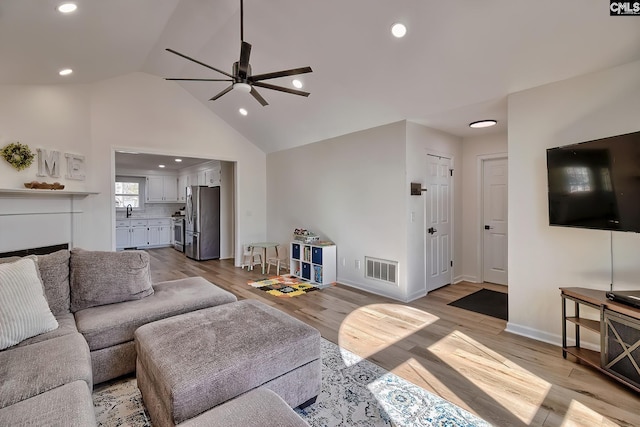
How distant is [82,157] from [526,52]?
5983 millimetres

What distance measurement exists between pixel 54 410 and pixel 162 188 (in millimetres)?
9382

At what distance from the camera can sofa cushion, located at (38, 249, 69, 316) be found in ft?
7.46

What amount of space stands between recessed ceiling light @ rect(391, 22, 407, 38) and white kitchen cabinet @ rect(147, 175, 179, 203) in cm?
897

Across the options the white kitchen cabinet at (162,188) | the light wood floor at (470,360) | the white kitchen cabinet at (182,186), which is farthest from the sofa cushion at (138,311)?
the white kitchen cabinet at (162,188)

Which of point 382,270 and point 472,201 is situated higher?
point 472,201

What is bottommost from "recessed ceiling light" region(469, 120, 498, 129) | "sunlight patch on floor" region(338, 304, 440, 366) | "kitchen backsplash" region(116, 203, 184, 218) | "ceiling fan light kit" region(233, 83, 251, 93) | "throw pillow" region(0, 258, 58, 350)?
"sunlight patch on floor" region(338, 304, 440, 366)

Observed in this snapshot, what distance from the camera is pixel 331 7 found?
284 cm

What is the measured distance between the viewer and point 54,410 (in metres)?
1.23

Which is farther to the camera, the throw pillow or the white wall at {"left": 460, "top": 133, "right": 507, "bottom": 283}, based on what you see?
the white wall at {"left": 460, "top": 133, "right": 507, "bottom": 283}

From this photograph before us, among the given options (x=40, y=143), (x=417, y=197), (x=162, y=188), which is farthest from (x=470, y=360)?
(x=162, y=188)

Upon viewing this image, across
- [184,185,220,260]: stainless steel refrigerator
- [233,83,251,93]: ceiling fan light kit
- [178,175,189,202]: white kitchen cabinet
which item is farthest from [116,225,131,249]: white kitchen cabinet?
[233,83,251,93]: ceiling fan light kit

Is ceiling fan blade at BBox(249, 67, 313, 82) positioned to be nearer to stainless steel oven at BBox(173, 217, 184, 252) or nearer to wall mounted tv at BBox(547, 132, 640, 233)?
wall mounted tv at BBox(547, 132, 640, 233)

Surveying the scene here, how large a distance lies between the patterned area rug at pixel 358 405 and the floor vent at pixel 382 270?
76.2 inches

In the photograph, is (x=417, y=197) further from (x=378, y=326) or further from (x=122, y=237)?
(x=122, y=237)
